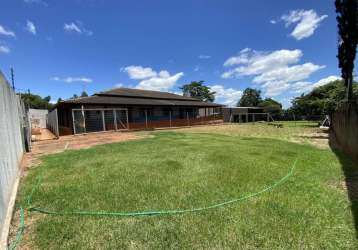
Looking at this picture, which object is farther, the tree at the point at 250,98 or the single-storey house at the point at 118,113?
the tree at the point at 250,98

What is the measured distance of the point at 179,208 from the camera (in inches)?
131

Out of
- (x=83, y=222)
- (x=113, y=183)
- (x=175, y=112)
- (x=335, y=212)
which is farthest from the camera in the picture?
(x=175, y=112)

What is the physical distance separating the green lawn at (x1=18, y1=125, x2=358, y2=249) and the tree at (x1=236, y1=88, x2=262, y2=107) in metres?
67.0

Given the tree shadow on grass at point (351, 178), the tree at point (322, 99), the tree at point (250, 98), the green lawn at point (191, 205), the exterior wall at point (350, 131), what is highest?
the tree at point (250, 98)

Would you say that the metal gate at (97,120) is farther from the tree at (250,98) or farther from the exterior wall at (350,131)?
the tree at (250,98)

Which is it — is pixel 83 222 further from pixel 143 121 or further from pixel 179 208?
pixel 143 121

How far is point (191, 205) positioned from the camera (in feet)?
11.2

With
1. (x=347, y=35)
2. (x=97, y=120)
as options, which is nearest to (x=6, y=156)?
(x=97, y=120)

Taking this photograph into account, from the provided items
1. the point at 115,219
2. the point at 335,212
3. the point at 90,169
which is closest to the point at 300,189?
the point at 335,212

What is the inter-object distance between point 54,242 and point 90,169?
10.5ft

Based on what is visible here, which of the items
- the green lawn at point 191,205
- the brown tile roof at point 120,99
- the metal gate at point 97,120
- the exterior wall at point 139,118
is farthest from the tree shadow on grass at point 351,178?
the brown tile roof at point 120,99

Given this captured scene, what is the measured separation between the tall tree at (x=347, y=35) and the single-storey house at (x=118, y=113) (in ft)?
47.9

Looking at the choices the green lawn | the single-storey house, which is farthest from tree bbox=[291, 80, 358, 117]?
the single-storey house

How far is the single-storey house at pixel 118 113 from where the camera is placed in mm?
17250
